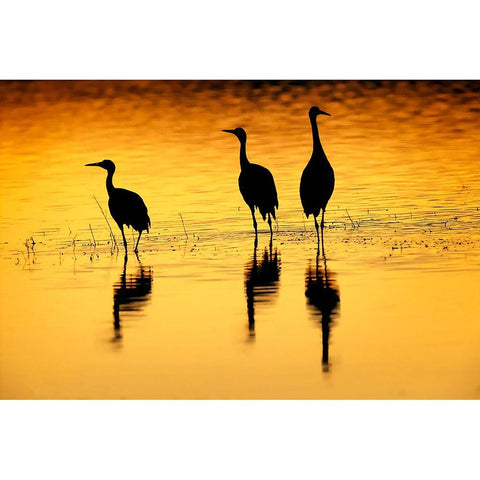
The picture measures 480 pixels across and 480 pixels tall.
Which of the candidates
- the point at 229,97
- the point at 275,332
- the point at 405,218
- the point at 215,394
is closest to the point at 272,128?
the point at 229,97

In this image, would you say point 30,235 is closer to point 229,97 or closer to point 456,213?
point 229,97

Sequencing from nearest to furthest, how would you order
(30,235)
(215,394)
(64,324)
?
(215,394) → (64,324) → (30,235)

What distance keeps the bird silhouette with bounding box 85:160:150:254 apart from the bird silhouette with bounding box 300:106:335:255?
31.7 inches

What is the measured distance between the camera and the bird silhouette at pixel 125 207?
19.0ft

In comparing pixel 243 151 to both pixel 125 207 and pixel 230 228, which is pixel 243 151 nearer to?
pixel 230 228

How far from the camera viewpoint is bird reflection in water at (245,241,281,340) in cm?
559

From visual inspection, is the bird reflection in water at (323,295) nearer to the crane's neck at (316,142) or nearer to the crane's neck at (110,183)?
the crane's neck at (316,142)

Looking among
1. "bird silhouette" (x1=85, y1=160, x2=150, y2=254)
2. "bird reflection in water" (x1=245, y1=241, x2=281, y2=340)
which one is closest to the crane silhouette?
"bird reflection in water" (x1=245, y1=241, x2=281, y2=340)

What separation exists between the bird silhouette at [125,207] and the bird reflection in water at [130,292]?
0.20 metres

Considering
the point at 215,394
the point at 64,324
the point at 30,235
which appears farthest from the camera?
the point at 30,235

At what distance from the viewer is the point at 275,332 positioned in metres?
5.36

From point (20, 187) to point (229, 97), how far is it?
1.10 metres

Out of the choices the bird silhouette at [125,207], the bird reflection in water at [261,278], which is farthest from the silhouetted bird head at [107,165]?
the bird reflection in water at [261,278]

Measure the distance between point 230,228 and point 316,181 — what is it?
50cm
